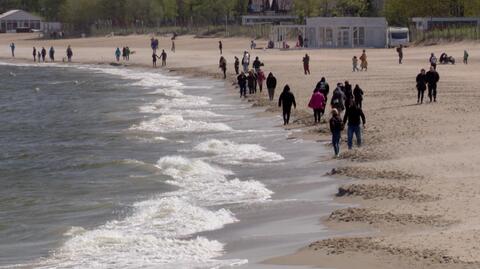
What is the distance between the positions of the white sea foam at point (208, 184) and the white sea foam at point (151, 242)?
1153 millimetres

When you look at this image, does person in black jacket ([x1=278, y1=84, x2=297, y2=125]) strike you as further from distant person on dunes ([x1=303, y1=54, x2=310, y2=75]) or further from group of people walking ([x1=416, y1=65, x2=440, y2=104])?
distant person on dunes ([x1=303, y1=54, x2=310, y2=75])

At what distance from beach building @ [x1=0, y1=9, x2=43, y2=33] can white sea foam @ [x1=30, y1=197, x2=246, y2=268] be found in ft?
459

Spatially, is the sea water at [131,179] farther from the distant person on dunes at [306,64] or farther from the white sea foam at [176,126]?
the distant person on dunes at [306,64]

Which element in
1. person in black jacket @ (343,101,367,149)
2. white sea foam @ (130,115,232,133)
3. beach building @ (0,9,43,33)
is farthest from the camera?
beach building @ (0,9,43,33)

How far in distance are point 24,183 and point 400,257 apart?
43.3 feet

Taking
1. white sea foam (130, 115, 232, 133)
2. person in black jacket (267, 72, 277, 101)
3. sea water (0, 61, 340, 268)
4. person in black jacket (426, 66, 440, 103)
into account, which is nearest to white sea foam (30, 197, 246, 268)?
sea water (0, 61, 340, 268)

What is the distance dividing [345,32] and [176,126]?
162 ft

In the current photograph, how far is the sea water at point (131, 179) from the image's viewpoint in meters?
15.5

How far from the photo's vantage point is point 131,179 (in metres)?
22.9

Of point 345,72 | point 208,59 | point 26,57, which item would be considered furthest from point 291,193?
point 26,57

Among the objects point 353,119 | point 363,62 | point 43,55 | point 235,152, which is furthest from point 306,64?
point 43,55

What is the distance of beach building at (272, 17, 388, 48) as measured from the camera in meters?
80.6

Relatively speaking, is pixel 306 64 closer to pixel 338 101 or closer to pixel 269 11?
pixel 338 101

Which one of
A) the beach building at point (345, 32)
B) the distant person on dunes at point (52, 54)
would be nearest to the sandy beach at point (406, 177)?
the beach building at point (345, 32)
